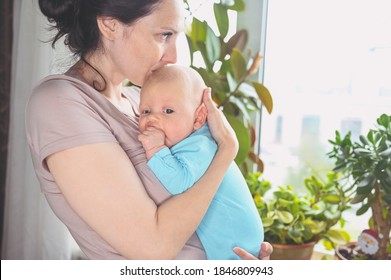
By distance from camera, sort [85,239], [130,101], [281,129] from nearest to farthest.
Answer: [85,239]
[130,101]
[281,129]

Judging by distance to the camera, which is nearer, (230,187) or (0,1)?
(230,187)

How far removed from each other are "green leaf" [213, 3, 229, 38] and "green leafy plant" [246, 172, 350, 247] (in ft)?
1.66

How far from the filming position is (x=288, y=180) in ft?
6.06

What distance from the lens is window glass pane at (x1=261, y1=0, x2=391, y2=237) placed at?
1612mm

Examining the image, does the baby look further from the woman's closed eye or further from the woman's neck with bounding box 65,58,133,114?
the woman's neck with bounding box 65,58,133,114

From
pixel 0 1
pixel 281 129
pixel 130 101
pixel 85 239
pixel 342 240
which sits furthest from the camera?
pixel 281 129

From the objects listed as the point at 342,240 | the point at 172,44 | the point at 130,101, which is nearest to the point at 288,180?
the point at 342,240

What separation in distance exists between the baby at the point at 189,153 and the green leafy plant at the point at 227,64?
62cm

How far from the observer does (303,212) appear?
4.99 feet

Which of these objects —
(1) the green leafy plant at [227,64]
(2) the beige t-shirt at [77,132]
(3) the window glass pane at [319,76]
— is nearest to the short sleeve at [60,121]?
(2) the beige t-shirt at [77,132]

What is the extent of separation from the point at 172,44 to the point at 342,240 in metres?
0.95

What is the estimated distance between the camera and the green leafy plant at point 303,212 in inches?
57.1

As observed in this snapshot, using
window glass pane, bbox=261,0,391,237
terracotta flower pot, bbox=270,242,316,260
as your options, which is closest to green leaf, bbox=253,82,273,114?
window glass pane, bbox=261,0,391,237
